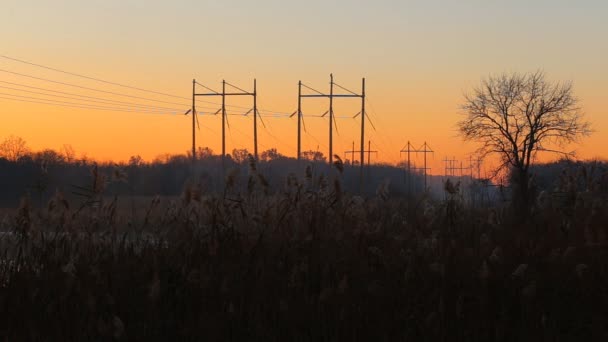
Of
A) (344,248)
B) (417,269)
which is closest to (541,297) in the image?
(417,269)

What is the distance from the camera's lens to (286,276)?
352 inches

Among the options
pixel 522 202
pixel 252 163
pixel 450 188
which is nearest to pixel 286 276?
pixel 252 163

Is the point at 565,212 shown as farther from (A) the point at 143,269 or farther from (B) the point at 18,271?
(B) the point at 18,271

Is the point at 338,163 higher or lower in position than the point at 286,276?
higher

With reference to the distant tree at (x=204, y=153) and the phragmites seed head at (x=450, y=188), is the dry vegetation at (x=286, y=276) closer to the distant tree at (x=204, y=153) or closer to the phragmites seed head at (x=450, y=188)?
the phragmites seed head at (x=450, y=188)

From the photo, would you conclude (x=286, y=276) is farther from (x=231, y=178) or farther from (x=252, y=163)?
(x=252, y=163)

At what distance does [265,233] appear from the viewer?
1029 centimetres

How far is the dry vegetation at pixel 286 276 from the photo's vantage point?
25.1 ft

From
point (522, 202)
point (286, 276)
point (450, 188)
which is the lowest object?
point (286, 276)

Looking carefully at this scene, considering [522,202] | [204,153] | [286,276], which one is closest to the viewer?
[286,276]

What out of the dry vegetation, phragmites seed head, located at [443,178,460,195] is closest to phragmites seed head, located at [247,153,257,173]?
the dry vegetation

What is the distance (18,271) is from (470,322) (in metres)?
4.90

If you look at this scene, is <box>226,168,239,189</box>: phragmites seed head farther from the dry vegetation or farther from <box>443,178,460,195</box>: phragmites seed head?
<box>443,178,460,195</box>: phragmites seed head

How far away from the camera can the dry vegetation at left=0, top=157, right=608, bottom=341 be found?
7.65m
